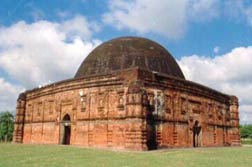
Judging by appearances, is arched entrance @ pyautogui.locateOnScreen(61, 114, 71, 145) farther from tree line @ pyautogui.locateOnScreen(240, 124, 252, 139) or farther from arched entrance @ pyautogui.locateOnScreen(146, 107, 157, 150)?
tree line @ pyautogui.locateOnScreen(240, 124, 252, 139)

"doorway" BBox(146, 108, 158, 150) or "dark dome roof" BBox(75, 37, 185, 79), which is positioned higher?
"dark dome roof" BBox(75, 37, 185, 79)

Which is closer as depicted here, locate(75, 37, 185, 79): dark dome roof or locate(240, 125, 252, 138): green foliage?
locate(75, 37, 185, 79): dark dome roof

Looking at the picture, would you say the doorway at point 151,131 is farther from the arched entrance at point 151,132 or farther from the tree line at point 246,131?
the tree line at point 246,131

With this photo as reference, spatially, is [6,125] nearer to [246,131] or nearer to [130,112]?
[130,112]

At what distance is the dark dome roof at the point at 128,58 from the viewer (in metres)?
22.1

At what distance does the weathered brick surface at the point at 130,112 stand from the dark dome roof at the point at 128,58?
2.35 m

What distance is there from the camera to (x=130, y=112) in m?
17.1

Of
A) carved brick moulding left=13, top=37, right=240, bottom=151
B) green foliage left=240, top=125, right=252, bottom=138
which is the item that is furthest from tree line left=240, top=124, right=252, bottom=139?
carved brick moulding left=13, top=37, right=240, bottom=151

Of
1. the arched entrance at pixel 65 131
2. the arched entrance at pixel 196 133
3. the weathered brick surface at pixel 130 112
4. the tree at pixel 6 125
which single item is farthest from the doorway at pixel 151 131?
the tree at pixel 6 125

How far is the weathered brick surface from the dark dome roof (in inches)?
92.5

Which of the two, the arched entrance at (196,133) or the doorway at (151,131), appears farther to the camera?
the arched entrance at (196,133)

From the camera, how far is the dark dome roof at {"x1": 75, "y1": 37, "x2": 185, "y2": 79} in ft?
72.6

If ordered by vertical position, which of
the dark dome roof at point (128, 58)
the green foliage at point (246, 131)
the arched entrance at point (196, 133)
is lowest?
the green foliage at point (246, 131)

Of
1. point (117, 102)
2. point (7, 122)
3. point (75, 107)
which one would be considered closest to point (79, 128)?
point (75, 107)
